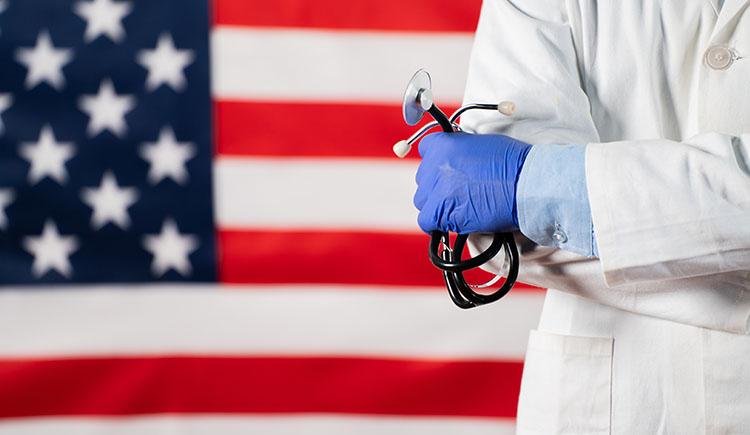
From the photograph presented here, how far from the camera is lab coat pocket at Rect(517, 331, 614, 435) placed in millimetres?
995

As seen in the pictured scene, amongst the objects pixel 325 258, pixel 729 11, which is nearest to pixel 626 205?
pixel 729 11

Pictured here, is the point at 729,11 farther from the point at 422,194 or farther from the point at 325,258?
the point at 325,258

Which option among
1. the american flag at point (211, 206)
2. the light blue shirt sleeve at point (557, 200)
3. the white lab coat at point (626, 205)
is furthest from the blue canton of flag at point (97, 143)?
the light blue shirt sleeve at point (557, 200)

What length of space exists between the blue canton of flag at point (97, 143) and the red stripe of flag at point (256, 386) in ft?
0.60

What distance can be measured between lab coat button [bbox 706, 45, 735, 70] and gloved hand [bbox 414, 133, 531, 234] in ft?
0.70

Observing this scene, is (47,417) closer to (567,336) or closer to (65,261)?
(65,261)

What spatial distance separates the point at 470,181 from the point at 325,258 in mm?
901

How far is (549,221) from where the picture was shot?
2.80 ft

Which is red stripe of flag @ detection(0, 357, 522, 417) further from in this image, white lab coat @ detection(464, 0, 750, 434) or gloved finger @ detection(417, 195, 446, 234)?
gloved finger @ detection(417, 195, 446, 234)

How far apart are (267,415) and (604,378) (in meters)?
0.94

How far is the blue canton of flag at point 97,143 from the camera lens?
1.75m

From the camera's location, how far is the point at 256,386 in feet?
5.82

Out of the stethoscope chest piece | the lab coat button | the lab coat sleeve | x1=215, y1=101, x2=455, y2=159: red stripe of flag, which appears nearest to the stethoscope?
the stethoscope chest piece

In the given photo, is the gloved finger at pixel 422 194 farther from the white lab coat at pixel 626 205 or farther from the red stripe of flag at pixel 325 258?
the red stripe of flag at pixel 325 258
